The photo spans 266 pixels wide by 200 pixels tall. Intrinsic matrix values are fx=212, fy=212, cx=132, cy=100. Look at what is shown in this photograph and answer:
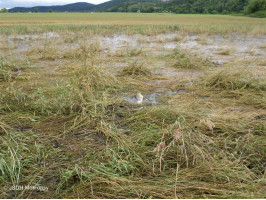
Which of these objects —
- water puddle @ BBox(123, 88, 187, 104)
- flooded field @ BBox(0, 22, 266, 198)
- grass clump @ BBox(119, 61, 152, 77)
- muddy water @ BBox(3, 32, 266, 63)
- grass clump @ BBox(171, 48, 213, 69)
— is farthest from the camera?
muddy water @ BBox(3, 32, 266, 63)

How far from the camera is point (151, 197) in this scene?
1506mm

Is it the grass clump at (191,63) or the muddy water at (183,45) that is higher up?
the muddy water at (183,45)

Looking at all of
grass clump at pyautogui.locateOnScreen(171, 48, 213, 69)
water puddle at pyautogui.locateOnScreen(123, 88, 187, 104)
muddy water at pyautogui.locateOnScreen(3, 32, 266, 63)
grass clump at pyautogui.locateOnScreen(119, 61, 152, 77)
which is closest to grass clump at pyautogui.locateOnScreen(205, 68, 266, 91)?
water puddle at pyautogui.locateOnScreen(123, 88, 187, 104)

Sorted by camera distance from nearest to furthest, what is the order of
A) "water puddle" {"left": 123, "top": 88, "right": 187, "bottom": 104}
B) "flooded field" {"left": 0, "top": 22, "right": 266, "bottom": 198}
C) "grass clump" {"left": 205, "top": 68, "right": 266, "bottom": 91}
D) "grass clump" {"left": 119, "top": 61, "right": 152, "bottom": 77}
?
"flooded field" {"left": 0, "top": 22, "right": 266, "bottom": 198} → "water puddle" {"left": 123, "top": 88, "right": 187, "bottom": 104} → "grass clump" {"left": 205, "top": 68, "right": 266, "bottom": 91} → "grass clump" {"left": 119, "top": 61, "right": 152, "bottom": 77}

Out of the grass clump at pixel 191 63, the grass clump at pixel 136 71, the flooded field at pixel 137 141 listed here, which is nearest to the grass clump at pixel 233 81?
the flooded field at pixel 137 141

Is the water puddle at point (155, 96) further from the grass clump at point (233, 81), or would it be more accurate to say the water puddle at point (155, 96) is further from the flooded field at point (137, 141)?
the grass clump at point (233, 81)

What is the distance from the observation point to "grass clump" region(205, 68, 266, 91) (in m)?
4.04

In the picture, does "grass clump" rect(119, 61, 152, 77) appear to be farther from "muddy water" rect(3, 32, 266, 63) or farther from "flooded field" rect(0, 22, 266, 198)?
"muddy water" rect(3, 32, 266, 63)

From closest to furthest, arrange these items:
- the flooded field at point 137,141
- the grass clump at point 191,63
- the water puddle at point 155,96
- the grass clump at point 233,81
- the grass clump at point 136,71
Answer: the flooded field at point 137,141 < the water puddle at point 155,96 < the grass clump at point 233,81 < the grass clump at point 136,71 < the grass clump at point 191,63

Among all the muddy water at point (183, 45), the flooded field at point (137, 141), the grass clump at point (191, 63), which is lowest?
the flooded field at point (137, 141)

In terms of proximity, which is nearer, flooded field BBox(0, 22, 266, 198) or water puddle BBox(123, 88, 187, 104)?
flooded field BBox(0, 22, 266, 198)

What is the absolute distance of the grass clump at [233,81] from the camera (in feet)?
13.3

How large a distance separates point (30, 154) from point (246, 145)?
83.7 inches

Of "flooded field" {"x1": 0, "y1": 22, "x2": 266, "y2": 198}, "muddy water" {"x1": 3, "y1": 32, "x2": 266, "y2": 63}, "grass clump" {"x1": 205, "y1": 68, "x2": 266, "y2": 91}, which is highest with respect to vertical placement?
"muddy water" {"x1": 3, "y1": 32, "x2": 266, "y2": 63}
